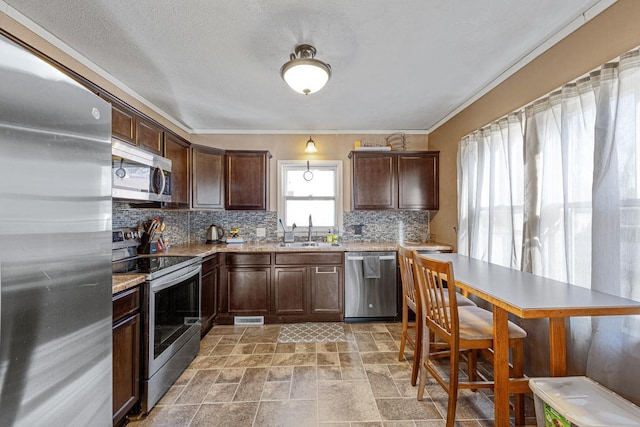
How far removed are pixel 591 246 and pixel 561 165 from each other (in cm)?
54

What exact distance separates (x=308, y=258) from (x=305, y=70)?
2.04 m

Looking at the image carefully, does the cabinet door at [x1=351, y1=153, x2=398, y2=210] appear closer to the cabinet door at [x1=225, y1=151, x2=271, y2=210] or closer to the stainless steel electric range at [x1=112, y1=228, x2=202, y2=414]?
the cabinet door at [x1=225, y1=151, x2=271, y2=210]

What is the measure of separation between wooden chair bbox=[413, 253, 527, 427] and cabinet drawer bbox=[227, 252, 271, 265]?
1871 mm

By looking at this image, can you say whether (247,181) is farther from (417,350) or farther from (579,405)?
(579,405)

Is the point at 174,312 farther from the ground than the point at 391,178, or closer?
closer

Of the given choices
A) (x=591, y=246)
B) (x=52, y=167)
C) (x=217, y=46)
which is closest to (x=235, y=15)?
(x=217, y=46)

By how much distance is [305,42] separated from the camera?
1.94 meters

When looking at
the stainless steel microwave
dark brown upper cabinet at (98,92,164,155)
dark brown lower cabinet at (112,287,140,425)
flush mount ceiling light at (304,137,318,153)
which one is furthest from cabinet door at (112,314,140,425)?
flush mount ceiling light at (304,137,318,153)

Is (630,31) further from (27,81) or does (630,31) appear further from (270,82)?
(27,81)

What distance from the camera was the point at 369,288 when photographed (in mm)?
3312

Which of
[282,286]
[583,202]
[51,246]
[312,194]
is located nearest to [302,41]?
[51,246]

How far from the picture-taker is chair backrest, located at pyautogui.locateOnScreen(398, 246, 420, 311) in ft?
6.74

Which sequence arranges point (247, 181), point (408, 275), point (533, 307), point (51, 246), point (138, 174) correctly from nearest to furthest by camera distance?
point (51, 246), point (533, 307), point (138, 174), point (408, 275), point (247, 181)

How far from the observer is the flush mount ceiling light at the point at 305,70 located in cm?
195
